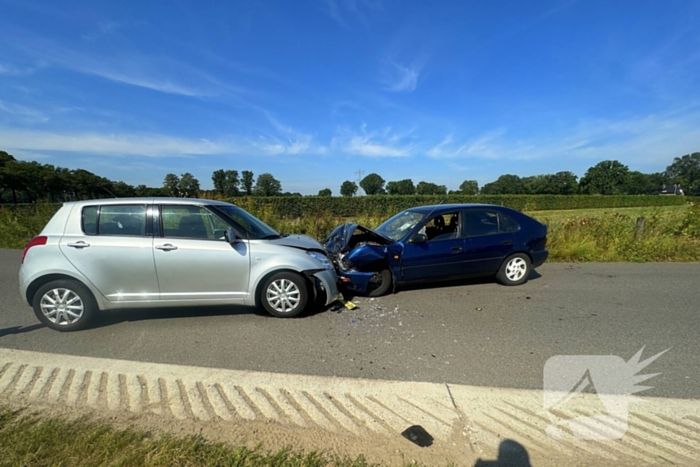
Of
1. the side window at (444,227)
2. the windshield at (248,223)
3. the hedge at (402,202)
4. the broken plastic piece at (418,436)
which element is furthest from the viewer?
the hedge at (402,202)

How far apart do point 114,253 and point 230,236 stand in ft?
4.59

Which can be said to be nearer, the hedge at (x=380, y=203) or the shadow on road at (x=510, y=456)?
the shadow on road at (x=510, y=456)

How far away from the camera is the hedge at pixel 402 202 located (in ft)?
59.0

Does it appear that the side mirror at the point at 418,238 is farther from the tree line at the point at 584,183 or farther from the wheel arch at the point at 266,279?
the tree line at the point at 584,183

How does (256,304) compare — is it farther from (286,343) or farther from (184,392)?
(184,392)

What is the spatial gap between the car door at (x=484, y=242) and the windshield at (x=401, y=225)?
2.94 ft

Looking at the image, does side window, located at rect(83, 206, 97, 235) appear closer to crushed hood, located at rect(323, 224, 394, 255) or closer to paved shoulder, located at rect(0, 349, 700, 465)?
paved shoulder, located at rect(0, 349, 700, 465)

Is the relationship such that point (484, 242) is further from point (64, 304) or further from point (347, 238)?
point (64, 304)

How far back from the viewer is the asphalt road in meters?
2.84

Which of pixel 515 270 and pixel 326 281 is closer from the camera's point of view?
pixel 326 281

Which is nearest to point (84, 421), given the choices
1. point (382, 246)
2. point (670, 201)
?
point (382, 246)

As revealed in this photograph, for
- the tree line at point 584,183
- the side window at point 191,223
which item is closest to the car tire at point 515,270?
the side window at point 191,223

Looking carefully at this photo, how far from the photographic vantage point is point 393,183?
85188mm
